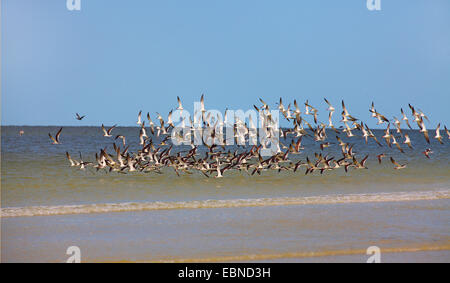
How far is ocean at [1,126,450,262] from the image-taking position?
475 inches

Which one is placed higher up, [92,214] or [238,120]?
[238,120]

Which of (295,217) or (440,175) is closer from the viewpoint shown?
(295,217)

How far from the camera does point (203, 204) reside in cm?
1930

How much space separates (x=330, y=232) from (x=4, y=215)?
29.4 feet

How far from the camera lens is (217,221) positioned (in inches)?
619

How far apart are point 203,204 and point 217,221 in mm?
3602

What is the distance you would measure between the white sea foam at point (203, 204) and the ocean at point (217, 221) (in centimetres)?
3

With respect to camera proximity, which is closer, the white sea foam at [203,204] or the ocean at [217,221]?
the ocean at [217,221]

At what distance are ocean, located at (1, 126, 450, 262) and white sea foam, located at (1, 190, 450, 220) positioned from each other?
0.03 m

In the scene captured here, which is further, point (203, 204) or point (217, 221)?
point (203, 204)

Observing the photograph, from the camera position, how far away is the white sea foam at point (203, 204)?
17.9 m
